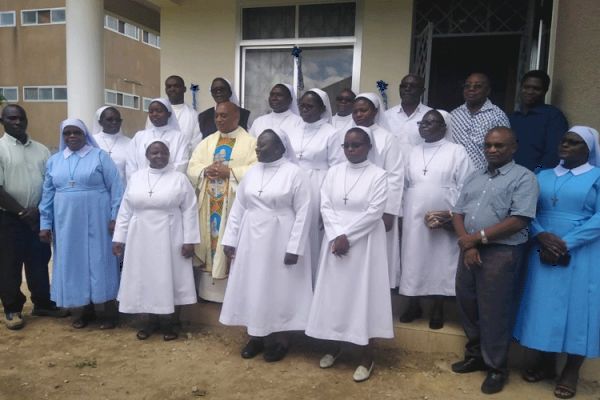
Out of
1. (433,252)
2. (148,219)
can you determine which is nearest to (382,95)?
(433,252)

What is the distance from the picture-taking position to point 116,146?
5.36m

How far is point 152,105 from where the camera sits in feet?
16.1

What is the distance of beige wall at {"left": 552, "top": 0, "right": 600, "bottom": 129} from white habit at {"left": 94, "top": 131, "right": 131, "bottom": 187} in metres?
4.46

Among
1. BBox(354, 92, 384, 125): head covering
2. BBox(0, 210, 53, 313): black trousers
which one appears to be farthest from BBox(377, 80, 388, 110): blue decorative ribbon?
BBox(0, 210, 53, 313): black trousers

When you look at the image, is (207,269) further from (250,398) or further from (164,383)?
(250,398)

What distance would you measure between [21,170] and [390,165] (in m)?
3.71

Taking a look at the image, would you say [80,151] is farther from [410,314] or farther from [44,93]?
[44,93]

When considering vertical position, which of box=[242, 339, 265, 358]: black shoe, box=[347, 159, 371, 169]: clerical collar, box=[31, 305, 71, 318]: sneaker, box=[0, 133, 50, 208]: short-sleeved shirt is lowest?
box=[31, 305, 71, 318]: sneaker

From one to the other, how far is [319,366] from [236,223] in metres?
1.42

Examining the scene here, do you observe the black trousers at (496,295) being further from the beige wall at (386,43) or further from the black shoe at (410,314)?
the beige wall at (386,43)

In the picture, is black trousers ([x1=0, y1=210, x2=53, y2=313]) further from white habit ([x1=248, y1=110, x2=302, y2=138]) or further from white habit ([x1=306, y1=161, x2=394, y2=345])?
white habit ([x1=306, y1=161, x2=394, y2=345])

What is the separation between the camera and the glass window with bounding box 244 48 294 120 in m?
7.98

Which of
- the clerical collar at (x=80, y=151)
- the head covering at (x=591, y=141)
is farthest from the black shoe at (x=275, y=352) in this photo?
the head covering at (x=591, y=141)

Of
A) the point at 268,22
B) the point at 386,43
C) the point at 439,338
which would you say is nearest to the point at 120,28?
the point at 268,22
